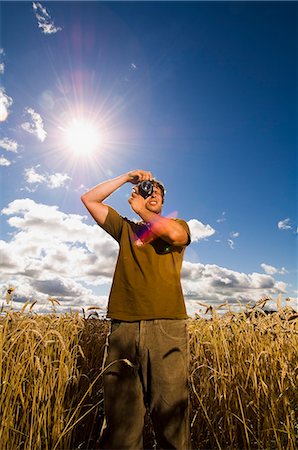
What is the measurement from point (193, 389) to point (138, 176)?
5.81 feet

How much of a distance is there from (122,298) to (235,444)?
4.85 ft

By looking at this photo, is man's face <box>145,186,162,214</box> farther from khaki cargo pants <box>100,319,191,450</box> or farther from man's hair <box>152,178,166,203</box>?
khaki cargo pants <box>100,319,191,450</box>

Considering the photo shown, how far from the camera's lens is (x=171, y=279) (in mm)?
2514

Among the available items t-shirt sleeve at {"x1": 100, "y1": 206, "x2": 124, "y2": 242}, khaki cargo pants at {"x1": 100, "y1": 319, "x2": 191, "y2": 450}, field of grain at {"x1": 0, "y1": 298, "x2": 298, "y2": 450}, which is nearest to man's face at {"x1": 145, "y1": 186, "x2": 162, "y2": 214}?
t-shirt sleeve at {"x1": 100, "y1": 206, "x2": 124, "y2": 242}

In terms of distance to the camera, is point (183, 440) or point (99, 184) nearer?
point (183, 440)

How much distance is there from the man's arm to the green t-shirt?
24 cm

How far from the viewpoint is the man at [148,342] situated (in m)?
2.24

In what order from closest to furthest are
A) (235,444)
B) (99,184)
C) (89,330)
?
(235,444)
(99,184)
(89,330)

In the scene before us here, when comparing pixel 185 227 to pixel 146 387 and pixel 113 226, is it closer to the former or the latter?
pixel 113 226

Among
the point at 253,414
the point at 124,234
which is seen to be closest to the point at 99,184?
the point at 124,234

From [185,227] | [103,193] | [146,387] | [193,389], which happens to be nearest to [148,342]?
[146,387]

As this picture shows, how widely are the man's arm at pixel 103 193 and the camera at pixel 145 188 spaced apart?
18cm

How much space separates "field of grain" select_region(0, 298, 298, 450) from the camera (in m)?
2.35

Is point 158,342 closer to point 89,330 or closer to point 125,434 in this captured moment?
point 125,434
